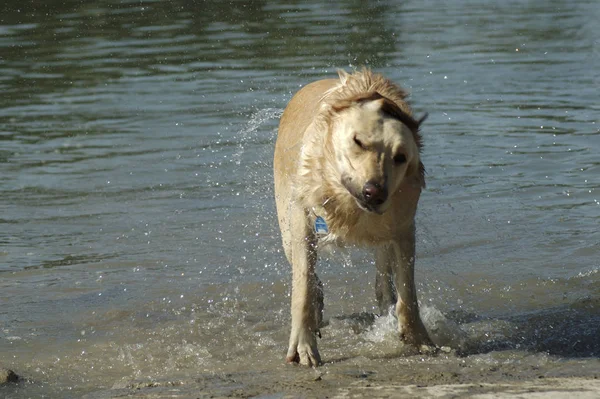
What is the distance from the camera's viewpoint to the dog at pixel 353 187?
5500 millimetres

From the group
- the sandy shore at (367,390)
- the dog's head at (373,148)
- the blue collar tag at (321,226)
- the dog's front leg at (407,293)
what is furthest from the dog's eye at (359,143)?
the sandy shore at (367,390)

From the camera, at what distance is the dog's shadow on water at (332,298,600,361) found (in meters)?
6.50

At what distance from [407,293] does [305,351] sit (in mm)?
693

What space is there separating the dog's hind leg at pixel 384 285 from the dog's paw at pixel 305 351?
0.93 metres

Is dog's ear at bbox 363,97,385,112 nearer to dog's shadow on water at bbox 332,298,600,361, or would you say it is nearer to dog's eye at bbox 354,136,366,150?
dog's eye at bbox 354,136,366,150

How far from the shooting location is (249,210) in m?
10.0

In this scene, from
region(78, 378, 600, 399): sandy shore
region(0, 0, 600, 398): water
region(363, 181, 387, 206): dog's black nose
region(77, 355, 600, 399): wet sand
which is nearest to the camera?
region(78, 378, 600, 399): sandy shore

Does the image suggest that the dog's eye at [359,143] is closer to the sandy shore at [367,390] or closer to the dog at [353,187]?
the dog at [353,187]

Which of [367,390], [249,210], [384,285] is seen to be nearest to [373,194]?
[367,390]

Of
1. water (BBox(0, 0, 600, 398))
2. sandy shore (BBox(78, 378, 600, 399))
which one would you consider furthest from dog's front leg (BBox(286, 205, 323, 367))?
sandy shore (BBox(78, 378, 600, 399))

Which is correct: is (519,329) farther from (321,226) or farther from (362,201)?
(362,201)

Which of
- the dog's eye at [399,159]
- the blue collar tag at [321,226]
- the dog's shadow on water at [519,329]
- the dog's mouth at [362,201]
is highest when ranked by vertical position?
the dog's eye at [399,159]

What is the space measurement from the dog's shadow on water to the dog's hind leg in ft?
0.34

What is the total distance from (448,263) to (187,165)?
3962mm
